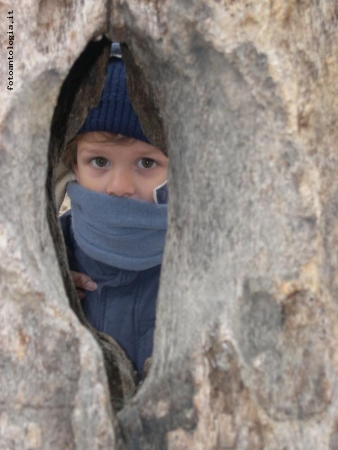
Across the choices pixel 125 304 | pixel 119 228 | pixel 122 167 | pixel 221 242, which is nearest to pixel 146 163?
pixel 122 167

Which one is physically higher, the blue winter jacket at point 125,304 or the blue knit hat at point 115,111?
the blue knit hat at point 115,111

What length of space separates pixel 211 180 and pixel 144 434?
406mm

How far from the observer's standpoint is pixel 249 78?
988mm

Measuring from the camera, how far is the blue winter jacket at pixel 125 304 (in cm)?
188

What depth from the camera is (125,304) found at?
1910mm

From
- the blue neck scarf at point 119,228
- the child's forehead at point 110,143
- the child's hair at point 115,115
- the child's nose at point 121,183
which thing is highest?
the child's hair at point 115,115

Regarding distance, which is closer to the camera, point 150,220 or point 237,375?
point 237,375

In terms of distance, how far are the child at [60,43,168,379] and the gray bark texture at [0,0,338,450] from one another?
72cm

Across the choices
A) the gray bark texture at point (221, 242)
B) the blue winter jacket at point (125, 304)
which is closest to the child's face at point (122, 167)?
the blue winter jacket at point (125, 304)

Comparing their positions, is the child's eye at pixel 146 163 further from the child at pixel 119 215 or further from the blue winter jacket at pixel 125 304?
the blue winter jacket at pixel 125 304

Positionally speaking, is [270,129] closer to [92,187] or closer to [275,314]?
[275,314]

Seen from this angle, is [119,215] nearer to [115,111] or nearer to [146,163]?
[146,163]

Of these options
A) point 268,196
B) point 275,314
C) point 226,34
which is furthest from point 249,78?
point 275,314

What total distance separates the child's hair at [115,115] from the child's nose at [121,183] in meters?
0.09
